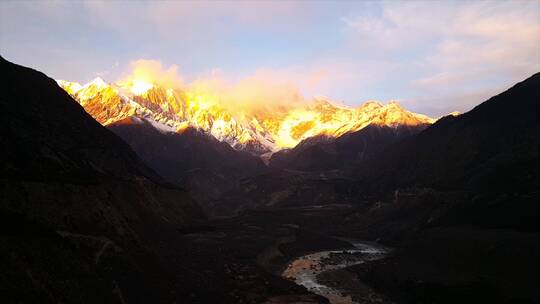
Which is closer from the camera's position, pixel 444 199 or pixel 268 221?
pixel 444 199

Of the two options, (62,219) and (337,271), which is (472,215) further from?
(62,219)

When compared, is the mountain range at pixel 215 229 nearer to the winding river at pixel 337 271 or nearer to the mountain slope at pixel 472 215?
the mountain slope at pixel 472 215

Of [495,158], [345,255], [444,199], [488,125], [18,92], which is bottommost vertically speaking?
[345,255]

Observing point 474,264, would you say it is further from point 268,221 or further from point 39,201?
point 268,221

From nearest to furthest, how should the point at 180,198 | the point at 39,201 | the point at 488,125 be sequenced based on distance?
the point at 39,201, the point at 180,198, the point at 488,125

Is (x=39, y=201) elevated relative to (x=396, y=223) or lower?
elevated

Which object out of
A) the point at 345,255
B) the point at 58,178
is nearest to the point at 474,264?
the point at 345,255

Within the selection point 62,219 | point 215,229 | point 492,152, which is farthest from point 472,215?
point 62,219
